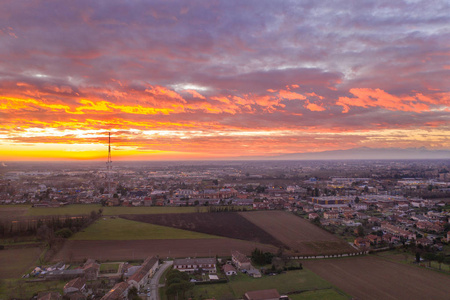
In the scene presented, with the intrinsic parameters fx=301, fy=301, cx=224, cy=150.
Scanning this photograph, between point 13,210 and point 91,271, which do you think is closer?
point 91,271

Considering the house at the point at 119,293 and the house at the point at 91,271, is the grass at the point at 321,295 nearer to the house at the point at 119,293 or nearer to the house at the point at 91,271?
the house at the point at 119,293

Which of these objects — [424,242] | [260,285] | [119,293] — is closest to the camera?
[119,293]

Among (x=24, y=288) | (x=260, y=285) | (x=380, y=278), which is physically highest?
(x=24, y=288)

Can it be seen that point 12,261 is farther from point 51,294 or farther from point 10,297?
point 51,294

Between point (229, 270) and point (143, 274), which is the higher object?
point (143, 274)

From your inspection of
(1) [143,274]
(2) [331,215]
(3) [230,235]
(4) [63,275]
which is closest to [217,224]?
(3) [230,235]

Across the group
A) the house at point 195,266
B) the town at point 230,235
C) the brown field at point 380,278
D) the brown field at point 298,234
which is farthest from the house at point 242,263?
the brown field at point 298,234

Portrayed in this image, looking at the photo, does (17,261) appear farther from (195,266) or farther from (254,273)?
(254,273)
